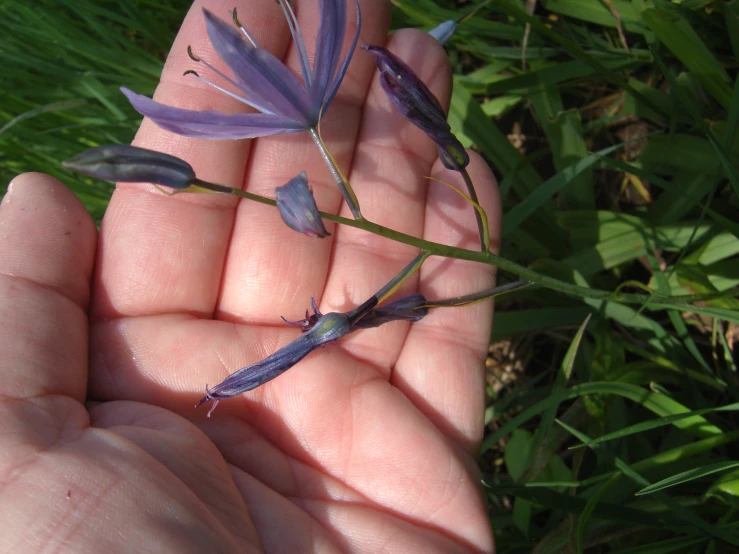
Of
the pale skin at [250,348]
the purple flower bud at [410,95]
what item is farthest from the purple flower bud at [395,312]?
the purple flower bud at [410,95]

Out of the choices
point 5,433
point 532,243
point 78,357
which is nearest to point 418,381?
point 532,243

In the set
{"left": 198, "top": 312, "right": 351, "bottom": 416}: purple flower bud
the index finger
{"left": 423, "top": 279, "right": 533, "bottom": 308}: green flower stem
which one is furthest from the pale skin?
{"left": 423, "top": 279, "right": 533, "bottom": 308}: green flower stem

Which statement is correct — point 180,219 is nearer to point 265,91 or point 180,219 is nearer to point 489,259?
point 265,91

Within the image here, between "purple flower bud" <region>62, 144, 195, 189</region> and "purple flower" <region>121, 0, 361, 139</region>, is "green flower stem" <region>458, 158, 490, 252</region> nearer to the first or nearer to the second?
"purple flower" <region>121, 0, 361, 139</region>

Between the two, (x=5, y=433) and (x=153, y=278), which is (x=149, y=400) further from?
(x=5, y=433)

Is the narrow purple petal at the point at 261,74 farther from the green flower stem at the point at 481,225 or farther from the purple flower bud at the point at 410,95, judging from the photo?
the green flower stem at the point at 481,225
